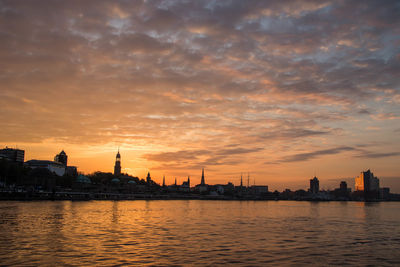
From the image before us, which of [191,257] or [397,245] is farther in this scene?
[397,245]

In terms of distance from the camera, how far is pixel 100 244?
1938 inches

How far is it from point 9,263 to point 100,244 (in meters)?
14.3

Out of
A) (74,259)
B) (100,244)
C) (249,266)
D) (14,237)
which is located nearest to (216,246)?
(249,266)

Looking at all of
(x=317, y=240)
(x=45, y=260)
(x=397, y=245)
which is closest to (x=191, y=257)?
(x=45, y=260)

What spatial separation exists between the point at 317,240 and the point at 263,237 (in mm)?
8820

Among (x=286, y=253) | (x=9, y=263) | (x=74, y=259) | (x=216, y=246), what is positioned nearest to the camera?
(x=9, y=263)

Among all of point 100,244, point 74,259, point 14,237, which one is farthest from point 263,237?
point 14,237

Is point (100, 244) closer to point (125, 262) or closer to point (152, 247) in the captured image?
point (152, 247)

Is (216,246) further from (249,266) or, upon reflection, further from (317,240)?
(317,240)

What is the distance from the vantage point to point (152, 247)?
4834 cm

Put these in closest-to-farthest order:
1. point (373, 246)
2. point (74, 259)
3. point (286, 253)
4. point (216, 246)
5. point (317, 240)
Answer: point (74, 259)
point (286, 253)
point (216, 246)
point (373, 246)
point (317, 240)

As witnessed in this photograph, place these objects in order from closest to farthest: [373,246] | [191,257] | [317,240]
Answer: [191,257]
[373,246]
[317,240]

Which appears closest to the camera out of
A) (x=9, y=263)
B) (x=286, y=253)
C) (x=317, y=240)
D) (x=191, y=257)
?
(x=9, y=263)

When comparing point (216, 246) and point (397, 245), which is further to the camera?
point (397, 245)
